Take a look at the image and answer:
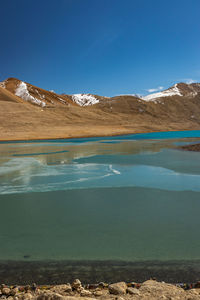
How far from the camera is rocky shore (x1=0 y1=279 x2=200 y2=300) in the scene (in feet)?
11.5

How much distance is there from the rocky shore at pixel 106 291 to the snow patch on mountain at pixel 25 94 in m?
155

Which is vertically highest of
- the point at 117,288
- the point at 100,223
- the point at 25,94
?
the point at 25,94

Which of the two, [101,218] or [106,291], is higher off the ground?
[101,218]

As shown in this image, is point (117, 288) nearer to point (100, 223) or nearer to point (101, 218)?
point (100, 223)

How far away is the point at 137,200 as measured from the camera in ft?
28.7

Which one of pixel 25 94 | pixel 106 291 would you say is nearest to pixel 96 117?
pixel 106 291

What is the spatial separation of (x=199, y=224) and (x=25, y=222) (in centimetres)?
440

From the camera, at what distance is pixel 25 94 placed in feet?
564

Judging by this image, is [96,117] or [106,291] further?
[96,117]

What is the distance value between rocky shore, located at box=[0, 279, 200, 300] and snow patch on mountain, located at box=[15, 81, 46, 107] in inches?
6110

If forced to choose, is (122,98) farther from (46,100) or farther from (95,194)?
(95,194)

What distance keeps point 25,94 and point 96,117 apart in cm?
9624

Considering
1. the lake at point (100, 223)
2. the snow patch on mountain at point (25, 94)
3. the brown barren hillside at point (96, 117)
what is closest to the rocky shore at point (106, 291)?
the lake at point (100, 223)

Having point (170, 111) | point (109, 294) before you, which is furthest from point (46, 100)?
point (109, 294)
